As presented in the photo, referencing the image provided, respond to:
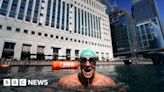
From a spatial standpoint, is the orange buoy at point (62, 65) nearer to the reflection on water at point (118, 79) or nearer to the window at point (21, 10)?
the reflection on water at point (118, 79)

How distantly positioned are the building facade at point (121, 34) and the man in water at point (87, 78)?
97.0m

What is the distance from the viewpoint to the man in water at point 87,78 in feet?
11.4

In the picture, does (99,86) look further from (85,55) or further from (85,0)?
(85,0)

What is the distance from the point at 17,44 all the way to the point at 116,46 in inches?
3456

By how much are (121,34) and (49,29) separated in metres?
73.9

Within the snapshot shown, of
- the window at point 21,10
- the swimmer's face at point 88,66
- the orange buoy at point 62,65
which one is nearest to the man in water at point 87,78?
the swimmer's face at point 88,66

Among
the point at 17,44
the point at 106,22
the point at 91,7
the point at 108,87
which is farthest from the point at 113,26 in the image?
the point at 108,87

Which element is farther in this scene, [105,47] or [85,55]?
[105,47]

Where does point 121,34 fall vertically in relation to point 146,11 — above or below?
below

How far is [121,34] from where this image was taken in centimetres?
10012

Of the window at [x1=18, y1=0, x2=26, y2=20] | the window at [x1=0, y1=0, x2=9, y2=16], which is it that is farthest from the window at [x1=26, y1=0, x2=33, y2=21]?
the window at [x1=0, y1=0, x2=9, y2=16]

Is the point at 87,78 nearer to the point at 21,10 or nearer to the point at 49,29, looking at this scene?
the point at 21,10

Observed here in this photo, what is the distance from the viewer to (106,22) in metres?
81.4

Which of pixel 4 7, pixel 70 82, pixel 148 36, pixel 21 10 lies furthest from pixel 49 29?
pixel 148 36
